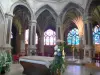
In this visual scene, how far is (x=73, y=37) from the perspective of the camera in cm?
2467

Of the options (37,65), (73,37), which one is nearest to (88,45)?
(37,65)

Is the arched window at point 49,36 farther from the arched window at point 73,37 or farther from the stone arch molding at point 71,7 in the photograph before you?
the stone arch molding at point 71,7

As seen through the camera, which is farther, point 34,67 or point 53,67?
point 34,67

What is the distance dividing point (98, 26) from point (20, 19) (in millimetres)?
12697

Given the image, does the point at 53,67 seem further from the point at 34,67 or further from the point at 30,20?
the point at 30,20

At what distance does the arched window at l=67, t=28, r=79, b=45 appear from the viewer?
24.4 m

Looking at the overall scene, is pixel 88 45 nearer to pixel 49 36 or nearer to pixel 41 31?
pixel 41 31

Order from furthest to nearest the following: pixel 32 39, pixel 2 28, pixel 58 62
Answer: pixel 32 39
pixel 2 28
pixel 58 62

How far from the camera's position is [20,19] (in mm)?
22156

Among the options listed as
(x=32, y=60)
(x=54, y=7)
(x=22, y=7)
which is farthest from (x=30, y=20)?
(x=32, y=60)

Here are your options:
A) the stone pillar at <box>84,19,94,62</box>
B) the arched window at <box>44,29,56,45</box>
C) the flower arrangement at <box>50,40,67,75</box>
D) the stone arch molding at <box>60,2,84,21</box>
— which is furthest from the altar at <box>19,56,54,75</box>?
the arched window at <box>44,29,56,45</box>

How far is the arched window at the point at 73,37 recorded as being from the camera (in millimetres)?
24438

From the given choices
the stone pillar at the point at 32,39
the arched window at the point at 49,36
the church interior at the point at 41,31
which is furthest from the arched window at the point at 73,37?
the stone pillar at the point at 32,39

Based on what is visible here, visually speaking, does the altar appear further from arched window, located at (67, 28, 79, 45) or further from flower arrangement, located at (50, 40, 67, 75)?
arched window, located at (67, 28, 79, 45)
